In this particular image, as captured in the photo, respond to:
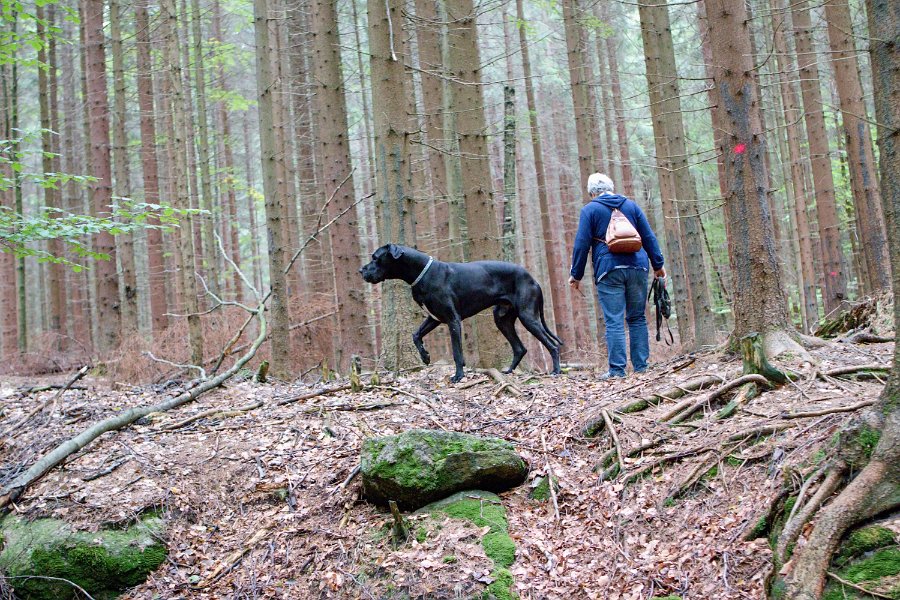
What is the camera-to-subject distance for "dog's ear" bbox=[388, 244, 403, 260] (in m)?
7.97

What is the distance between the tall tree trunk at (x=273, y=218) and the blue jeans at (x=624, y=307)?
4257mm

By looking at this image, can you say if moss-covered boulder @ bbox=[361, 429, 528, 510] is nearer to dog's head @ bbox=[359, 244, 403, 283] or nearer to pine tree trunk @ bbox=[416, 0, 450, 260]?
dog's head @ bbox=[359, 244, 403, 283]

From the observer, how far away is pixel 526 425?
604 cm

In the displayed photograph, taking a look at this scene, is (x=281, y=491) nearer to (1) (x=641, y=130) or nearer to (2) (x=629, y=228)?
(2) (x=629, y=228)

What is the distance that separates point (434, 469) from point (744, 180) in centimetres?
370

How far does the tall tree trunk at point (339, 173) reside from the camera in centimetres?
1252

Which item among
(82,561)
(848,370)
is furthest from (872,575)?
(82,561)

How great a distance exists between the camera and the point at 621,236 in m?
7.77

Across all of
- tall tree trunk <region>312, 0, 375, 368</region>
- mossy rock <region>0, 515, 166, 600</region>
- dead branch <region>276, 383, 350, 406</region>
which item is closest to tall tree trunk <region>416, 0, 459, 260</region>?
tall tree trunk <region>312, 0, 375, 368</region>

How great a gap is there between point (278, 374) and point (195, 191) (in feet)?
46.0

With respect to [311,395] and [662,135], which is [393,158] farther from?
[662,135]

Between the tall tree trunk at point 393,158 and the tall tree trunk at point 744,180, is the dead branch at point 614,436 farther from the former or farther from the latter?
the tall tree trunk at point 393,158

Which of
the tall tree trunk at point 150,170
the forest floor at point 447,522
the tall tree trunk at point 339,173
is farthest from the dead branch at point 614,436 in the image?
the tall tree trunk at point 150,170

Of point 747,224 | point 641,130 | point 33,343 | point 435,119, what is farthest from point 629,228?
point 641,130
